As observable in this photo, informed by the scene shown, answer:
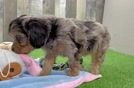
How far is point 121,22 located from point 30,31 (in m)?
2.08

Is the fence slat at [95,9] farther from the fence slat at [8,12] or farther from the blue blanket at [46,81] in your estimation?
the blue blanket at [46,81]

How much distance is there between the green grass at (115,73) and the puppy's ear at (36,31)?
410 millimetres

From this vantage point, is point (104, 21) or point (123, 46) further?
point (104, 21)

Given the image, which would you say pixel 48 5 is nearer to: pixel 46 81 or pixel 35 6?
pixel 35 6

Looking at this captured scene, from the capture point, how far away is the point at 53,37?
6.33 feet

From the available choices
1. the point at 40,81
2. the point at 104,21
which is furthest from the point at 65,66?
the point at 104,21

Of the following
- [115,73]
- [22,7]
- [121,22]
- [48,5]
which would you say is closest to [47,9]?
[48,5]

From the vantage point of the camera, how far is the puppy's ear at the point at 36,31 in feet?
6.12

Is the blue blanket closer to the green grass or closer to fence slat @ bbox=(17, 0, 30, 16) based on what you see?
the green grass

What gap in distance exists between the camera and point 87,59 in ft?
9.68

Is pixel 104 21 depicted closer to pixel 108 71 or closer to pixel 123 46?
pixel 123 46

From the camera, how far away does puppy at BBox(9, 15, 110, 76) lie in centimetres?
188

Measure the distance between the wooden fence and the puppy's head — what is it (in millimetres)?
1437

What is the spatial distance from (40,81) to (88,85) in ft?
1.19
